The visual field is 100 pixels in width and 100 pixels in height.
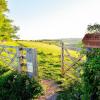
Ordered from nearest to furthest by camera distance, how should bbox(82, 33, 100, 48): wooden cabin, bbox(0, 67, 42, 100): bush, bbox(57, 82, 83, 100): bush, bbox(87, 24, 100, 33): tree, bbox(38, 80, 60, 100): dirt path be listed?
bbox(82, 33, 100, 48): wooden cabin → bbox(87, 24, 100, 33): tree → bbox(57, 82, 83, 100): bush → bbox(38, 80, 60, 100): dirt path → bbox(0, 67, 42, 100): bush

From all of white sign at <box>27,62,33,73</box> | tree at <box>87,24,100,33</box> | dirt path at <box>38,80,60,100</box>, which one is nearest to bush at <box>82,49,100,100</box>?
tree at <box>87,24,100,33</box>

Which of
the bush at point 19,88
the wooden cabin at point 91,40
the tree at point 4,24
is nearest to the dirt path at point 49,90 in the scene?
the bush at point 19,88

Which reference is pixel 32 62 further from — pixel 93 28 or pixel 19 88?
pixel 93 28

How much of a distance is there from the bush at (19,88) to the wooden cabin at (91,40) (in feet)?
14.9

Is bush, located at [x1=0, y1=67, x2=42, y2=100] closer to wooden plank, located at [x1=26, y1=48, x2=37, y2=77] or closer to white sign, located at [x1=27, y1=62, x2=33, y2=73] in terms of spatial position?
wooden plank, located at [x1=26, y1=48, x2=37, y2=77]

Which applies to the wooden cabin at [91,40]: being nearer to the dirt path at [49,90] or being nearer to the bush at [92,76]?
the bush at [92,76]

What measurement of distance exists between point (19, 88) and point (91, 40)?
5355 mm

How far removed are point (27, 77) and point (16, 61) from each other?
2585 mm

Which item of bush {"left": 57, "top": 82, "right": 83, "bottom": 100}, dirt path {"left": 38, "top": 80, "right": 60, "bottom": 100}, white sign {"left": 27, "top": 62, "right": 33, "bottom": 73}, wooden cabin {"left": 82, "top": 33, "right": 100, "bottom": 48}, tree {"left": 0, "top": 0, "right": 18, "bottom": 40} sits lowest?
dirt path {"left": 38, "top": 80, "right": 60, "bottom": 100}

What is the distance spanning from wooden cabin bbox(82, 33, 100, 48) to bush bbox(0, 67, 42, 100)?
4.55m

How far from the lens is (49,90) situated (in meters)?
10.4

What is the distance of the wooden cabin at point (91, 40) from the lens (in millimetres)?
5602

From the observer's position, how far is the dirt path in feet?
31.5

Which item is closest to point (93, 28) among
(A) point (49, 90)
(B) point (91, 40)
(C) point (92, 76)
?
(B) point (91, 40)
